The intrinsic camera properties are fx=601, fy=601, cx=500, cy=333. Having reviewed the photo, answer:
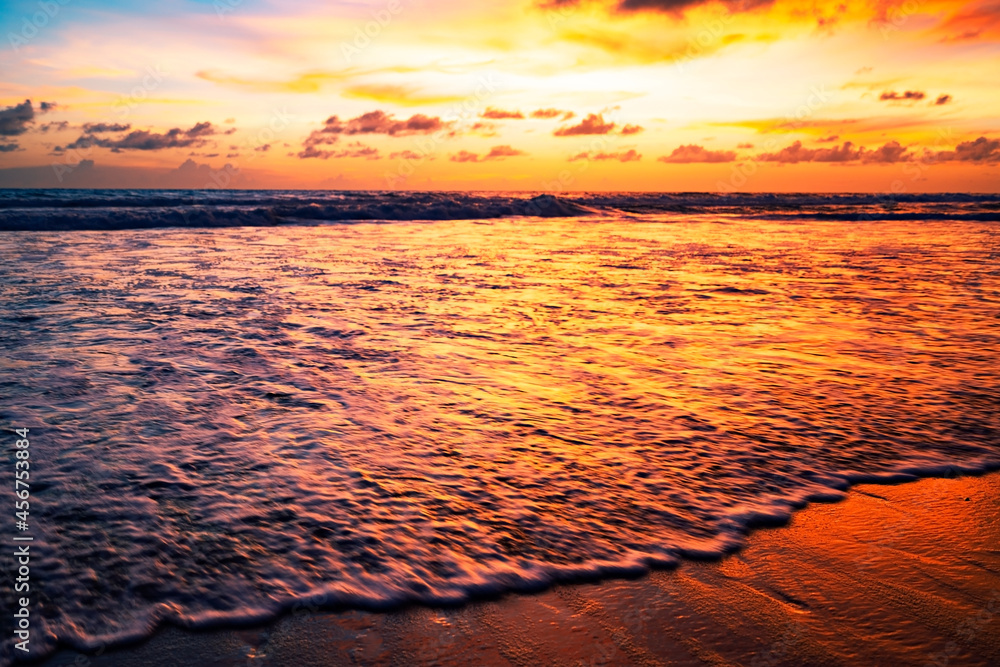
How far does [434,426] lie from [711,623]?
271cm

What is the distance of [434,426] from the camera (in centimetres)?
492

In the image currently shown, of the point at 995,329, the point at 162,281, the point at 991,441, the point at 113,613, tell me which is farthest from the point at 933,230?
the point at 113,613

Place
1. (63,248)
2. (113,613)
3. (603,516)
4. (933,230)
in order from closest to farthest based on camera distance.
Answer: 1. (113,613)
2. (603,516)
3. (63,248)
4. (933,230)

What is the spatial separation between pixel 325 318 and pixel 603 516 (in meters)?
6.27

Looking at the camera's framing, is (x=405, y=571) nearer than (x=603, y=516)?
Yes

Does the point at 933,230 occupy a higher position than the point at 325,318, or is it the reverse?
the point at 933,230

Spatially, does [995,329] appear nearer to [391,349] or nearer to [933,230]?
[391,349]

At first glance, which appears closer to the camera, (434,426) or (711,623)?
(711,623)

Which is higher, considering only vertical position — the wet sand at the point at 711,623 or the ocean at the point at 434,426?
the ocean at the point at 434,426

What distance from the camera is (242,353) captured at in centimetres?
698

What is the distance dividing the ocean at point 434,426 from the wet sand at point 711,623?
5.7 inches

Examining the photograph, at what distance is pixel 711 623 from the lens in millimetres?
2725

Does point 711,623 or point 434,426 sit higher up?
point 434,426

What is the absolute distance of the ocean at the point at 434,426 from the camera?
3133mm
